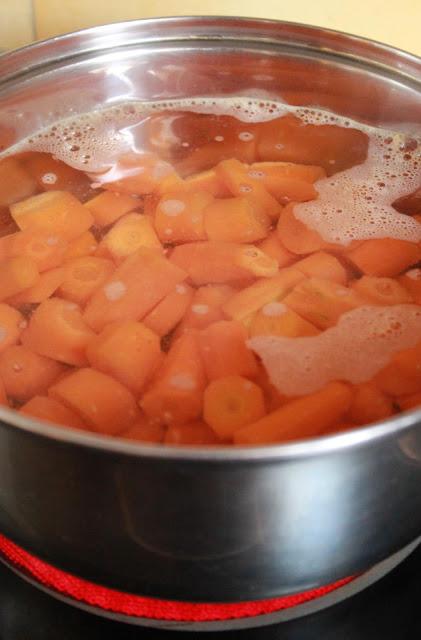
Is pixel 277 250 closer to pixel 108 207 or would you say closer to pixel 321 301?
pixel 321 301

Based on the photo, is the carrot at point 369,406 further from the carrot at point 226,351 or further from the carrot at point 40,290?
the carrot at point 40,290

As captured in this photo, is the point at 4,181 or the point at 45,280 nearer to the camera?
the point at 45,280

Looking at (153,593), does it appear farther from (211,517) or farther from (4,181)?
(4,181)

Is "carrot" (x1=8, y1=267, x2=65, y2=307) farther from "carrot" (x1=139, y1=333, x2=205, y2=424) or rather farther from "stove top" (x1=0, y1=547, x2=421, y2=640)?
"stove top" (x1=0, y1=547, x2=421, y2=640)

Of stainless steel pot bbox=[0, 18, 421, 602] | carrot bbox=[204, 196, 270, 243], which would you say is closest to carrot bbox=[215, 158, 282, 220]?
carrot bbox=[204, 196, 270, 243]

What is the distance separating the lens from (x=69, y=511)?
1.66ft

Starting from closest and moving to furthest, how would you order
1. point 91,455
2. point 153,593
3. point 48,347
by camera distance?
point 91,455 < point 153,593 < point 48,347

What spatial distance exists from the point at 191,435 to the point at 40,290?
9.1 inches

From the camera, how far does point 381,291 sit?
0.71 m

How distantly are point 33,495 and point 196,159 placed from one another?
1.55ft

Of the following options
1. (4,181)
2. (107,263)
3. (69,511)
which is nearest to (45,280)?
(107,263)

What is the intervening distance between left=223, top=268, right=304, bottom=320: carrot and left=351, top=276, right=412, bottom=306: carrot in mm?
57

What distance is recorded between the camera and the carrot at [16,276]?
715 millimetres

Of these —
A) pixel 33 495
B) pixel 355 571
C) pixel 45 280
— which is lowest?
pixel 355 571
